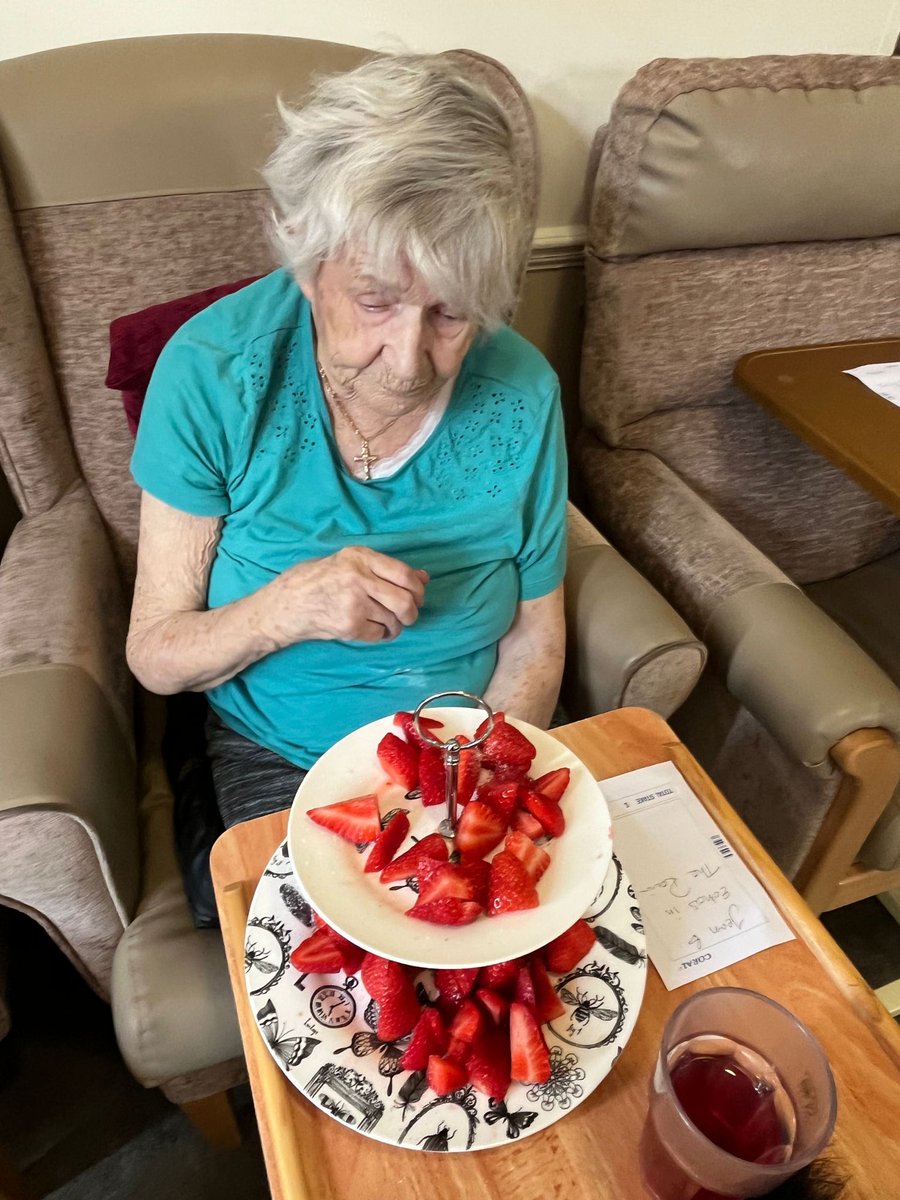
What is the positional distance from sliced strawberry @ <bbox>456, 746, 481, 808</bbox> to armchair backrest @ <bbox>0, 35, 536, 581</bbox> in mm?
919

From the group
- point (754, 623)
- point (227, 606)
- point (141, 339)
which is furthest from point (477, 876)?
point (141, 339)

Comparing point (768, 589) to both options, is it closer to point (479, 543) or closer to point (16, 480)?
point (479, 543)

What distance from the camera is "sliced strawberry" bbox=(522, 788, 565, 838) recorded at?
2.38 ft

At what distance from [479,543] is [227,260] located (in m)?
0.63

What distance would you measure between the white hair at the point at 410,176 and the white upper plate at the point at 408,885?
46 cm

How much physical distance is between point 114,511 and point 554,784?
38.7 inches

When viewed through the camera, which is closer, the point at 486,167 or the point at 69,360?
the point at 486,167

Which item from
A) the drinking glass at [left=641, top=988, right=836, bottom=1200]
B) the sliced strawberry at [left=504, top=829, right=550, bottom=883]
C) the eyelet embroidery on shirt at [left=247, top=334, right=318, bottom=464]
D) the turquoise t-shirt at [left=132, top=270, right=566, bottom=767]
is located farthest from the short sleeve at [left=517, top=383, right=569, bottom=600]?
the drinking glass at [left=641, top=988, right=836, bottom=1200]

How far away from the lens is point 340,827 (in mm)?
711

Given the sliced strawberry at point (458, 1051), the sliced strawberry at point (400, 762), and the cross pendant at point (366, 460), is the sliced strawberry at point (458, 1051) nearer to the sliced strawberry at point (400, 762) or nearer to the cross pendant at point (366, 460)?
the sliced strawberry at point (400, 762)

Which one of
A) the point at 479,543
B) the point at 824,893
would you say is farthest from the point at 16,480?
the point at 824,893

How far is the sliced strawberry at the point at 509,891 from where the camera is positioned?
664 millimetres

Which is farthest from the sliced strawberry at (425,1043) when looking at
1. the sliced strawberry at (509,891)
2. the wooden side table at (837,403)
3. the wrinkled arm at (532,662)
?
the wooden side table at (837,403)

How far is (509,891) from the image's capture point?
2.18ft
